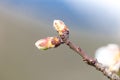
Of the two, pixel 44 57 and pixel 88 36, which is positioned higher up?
pixel 88 36

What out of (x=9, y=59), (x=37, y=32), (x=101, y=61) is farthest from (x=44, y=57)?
(x=101, y=61)

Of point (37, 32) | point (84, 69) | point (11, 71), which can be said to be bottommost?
point (11, 71)

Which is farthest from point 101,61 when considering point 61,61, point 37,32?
point 37,32

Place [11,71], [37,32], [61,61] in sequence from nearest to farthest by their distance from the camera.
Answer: [11,71]
[61,61]
[37,32]

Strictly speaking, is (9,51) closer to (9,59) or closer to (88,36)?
(9,59)

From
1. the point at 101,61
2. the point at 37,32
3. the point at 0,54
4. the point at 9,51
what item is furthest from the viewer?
the point at 37,32

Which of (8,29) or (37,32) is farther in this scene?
(37,32)

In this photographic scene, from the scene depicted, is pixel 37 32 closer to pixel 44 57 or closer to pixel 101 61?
pixel 44 57
